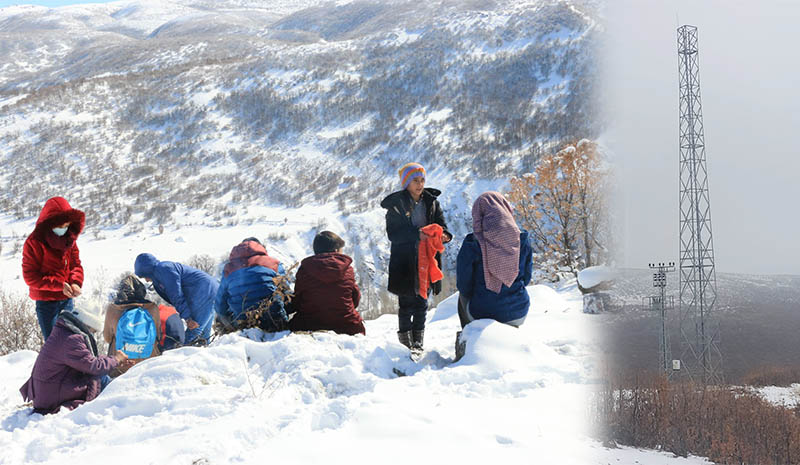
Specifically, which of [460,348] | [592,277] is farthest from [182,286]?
[592,277]

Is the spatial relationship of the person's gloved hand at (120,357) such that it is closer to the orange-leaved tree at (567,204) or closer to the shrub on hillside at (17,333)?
the shrub on hillside at (17,333)

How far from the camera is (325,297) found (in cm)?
470

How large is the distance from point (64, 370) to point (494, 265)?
3.08 meters

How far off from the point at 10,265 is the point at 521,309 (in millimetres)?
18626

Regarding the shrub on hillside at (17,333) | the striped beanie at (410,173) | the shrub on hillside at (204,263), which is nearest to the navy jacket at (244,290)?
the striped beanie at (410,173)

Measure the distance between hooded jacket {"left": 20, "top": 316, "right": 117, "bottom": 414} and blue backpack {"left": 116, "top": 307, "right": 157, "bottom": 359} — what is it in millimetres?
354

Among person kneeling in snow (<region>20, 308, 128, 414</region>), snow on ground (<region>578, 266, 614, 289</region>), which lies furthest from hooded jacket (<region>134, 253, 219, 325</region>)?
snow on ground (<region>578, 266, 614, 289</region>)

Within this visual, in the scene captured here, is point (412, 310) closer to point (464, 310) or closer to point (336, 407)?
point (464, 310)

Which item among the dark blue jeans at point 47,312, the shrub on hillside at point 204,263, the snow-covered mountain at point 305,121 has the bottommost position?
the shrub on hillside at point 204,263

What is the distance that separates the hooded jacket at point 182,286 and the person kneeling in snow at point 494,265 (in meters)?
2.56

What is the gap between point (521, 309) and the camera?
4.56 meters

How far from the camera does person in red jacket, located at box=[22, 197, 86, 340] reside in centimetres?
468

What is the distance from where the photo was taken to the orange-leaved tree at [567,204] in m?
11.2

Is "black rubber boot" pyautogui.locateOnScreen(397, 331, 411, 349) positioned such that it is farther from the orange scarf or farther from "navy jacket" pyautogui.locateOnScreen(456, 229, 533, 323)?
"navy jacket" pyautogui.locateOnScreen(456, 229, 533, 323)
